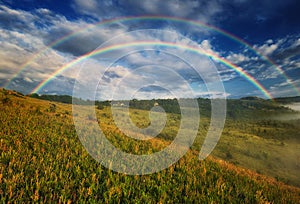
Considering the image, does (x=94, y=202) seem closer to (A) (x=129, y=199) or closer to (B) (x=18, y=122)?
(A) (x=129, y=199)

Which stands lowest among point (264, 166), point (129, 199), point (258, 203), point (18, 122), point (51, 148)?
point (264, 166)

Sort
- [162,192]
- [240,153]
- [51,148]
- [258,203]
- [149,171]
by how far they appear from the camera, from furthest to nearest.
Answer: [240,153] → [51,148] → [149,171] → [258,203] → [162,192]

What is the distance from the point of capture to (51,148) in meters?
7.27

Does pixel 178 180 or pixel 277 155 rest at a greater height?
pixel 178 180

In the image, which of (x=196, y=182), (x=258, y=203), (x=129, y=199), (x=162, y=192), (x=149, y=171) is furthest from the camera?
(x=149, y=171)

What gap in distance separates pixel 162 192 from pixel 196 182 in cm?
170

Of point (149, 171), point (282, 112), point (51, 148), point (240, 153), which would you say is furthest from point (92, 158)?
point (282, 112)

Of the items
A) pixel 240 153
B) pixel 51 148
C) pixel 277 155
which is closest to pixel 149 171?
pixel 51 148

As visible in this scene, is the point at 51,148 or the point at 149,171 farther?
the point at 51,148

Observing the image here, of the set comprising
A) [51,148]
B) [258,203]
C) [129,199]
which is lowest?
[258,203]

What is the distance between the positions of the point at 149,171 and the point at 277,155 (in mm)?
23553

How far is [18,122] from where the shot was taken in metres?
10.6

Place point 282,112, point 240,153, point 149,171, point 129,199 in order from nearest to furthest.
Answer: point 129,199 < point 149,171 < point 240,153 < point 282,112

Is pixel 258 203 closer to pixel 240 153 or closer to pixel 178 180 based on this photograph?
pixel 178 180
